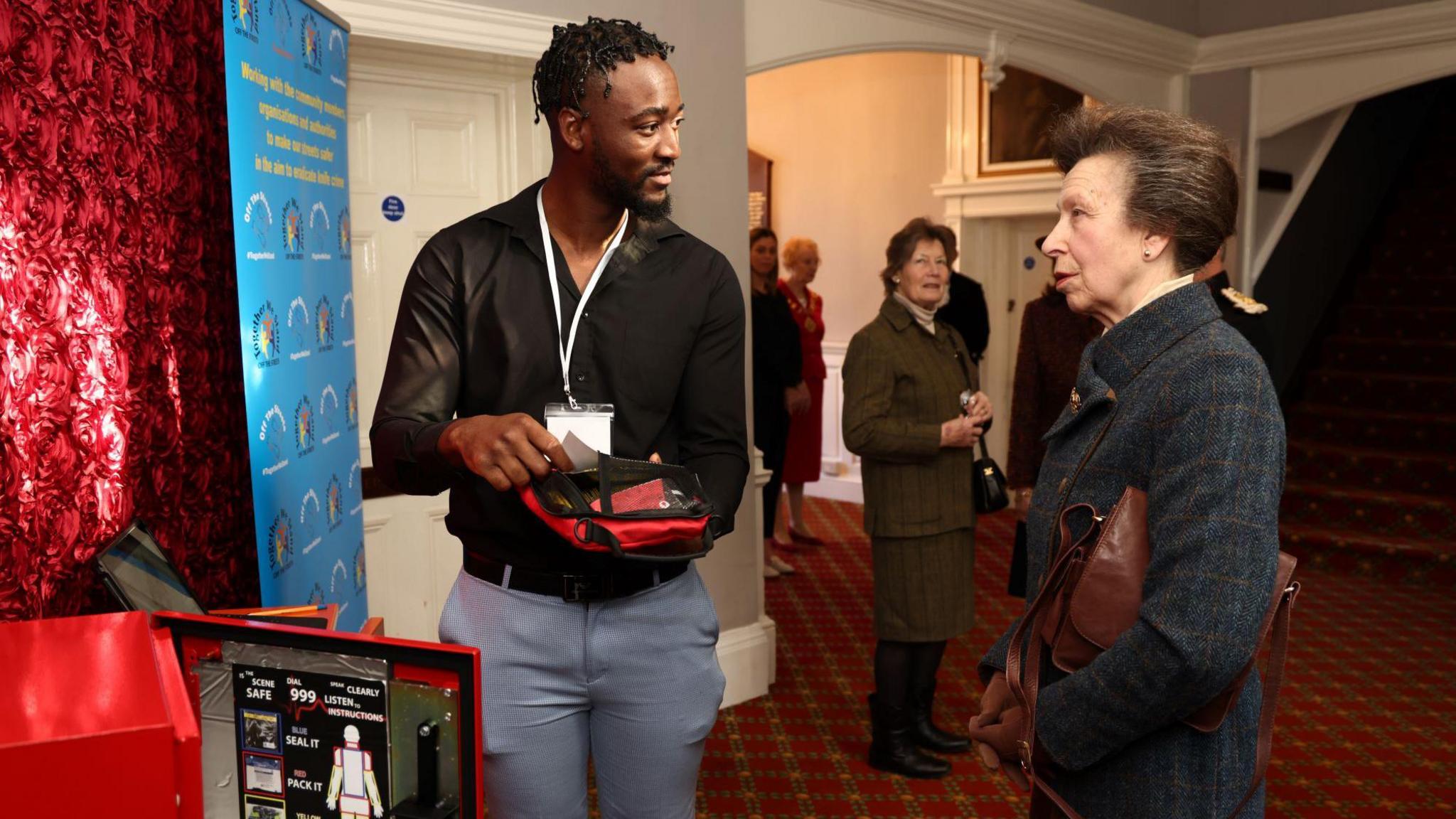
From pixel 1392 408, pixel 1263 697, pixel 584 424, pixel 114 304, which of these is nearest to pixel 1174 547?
pixel 1263 697

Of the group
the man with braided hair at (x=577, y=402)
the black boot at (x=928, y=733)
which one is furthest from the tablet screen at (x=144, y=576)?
the black boot at (x=928, y=733)

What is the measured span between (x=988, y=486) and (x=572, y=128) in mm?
2155

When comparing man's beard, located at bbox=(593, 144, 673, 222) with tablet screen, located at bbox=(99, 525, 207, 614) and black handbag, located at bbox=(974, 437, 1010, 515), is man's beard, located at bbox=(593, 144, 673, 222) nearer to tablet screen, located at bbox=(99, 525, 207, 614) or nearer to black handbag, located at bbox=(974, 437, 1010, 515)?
tablet screen, located at bbox=(99, 525, 207, 614)

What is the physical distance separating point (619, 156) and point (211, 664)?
0.83m

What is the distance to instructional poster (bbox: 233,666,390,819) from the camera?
1.23 meters

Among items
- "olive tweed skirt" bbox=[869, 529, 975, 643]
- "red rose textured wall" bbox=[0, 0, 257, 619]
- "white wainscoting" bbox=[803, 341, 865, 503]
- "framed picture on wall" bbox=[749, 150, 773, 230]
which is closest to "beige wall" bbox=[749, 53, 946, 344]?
"framed picture on wall" bbox=[749, 150, 773, 230]

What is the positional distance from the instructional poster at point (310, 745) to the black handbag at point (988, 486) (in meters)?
2.46

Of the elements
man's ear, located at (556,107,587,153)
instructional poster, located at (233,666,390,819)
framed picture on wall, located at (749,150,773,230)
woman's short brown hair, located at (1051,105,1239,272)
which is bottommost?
instructional poster, located at (233,666,390,819)

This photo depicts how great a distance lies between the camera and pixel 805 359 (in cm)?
683

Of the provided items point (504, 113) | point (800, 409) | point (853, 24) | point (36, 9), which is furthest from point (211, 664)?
point (800, 409)

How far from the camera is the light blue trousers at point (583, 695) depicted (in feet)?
5.22

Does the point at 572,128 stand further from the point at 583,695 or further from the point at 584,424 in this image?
the point at 583,695

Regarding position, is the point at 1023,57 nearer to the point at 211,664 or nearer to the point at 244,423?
the point at 244,423

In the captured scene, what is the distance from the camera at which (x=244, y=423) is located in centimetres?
279
